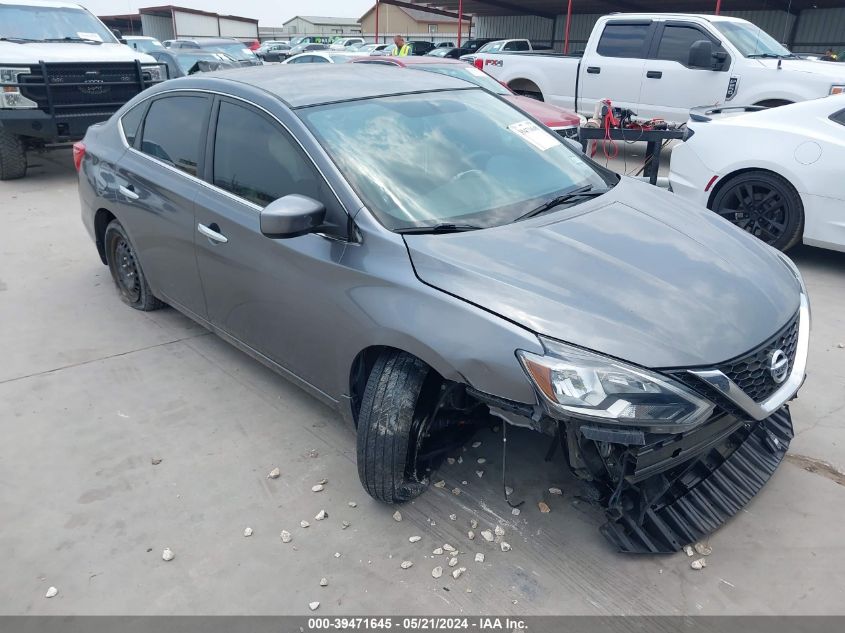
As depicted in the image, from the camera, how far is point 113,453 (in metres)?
3.32

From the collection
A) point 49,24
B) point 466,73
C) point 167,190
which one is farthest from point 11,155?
point 167,190

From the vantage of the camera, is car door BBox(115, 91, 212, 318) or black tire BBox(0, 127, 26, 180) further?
black tire BBox(0, 127, 26, 180)

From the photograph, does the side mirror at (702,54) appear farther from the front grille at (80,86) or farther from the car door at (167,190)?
the car door at (167,190)

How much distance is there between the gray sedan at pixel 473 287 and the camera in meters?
2.31

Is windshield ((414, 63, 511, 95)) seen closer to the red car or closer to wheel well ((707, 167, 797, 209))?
the red car

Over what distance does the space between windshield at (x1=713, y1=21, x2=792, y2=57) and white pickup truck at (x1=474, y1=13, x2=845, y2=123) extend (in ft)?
0.06

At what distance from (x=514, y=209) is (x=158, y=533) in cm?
207

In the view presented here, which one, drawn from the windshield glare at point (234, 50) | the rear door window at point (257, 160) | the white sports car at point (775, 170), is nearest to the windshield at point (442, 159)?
the rear door window at point (257, 160)

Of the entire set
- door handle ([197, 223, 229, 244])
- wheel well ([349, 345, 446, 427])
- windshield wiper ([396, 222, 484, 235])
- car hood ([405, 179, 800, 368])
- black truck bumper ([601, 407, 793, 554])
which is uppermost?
windshield wiper ([396, 222, 484, 235])

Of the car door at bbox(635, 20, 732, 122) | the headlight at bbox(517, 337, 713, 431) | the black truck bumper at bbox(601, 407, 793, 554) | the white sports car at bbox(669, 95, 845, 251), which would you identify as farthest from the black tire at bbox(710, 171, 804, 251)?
the car door at bbox(635, 20, 732, 122)

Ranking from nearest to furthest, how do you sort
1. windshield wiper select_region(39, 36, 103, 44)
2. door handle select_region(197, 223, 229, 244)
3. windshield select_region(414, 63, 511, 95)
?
door handle select_region(197, 223, 229, 244), windshield wiper select_region(39, 36, 103, 44), windshield select_region(414, 63, 511, 95)

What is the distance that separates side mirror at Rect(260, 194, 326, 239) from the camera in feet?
8.82

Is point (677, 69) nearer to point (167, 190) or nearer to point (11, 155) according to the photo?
point (167, 190)

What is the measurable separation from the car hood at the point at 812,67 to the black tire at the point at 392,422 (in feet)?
26.8
